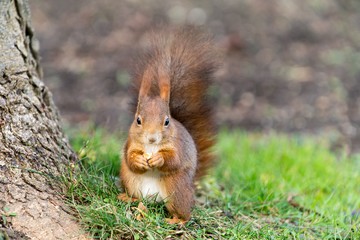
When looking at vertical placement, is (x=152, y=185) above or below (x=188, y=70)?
below

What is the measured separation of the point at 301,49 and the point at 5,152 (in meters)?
4.58

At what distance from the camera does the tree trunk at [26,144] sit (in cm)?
244

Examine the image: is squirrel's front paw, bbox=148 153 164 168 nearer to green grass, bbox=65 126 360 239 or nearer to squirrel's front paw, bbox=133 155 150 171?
squirrel's front paw, bbox=133 155 150 171

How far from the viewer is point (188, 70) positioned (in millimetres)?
3049

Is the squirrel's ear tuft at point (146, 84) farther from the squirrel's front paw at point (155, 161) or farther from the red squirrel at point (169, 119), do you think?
the squirrel's front paw at point (155, 161)

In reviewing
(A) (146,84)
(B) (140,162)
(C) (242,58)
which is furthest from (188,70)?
(C) (242,58)

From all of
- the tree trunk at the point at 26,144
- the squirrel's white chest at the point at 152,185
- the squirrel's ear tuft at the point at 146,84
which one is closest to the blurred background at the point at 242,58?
the tree trunk at the point at 26,144

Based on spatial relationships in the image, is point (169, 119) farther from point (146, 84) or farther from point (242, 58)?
point (242, 58)

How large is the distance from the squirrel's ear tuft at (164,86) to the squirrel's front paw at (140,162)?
0.27 meters

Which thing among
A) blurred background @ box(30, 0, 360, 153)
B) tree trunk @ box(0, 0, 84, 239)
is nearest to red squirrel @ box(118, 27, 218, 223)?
tree trunk @ box(0, 0, 84, 239)

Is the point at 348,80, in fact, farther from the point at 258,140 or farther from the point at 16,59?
the point at 16,59

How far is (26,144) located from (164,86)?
2.14 feet

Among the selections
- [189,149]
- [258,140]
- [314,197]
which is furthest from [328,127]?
[189,149]

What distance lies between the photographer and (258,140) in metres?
4.82
